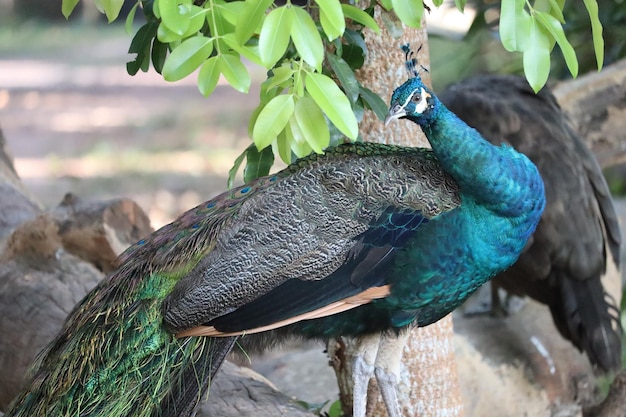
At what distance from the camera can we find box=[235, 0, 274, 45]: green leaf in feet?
5.15

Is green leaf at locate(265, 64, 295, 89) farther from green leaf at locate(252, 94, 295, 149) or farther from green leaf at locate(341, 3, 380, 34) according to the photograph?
green leaf at locate(341, 3, 380, 34)

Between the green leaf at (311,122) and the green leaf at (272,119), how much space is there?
0.15 feet

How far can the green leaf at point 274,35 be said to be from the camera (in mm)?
1548

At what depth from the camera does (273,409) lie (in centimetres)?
263

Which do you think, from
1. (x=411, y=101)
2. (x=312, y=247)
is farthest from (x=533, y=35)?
(x=312, y=247)

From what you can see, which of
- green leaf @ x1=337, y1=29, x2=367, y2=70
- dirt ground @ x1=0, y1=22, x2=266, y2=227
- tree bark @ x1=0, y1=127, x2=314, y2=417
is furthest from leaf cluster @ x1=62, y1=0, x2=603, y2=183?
dirt ground @ x1=0, y1=22, x2=266, y2=227

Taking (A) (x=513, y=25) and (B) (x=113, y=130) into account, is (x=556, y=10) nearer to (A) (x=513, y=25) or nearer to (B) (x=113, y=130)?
(A) (x=513, y=25)

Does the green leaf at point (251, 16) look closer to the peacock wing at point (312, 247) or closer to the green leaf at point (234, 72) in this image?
the green leaf at point (234, 72)

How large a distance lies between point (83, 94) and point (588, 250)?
8.45 meters

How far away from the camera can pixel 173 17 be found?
1.62 metres

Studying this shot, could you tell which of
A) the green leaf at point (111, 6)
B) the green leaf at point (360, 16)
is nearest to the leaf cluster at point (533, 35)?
the green leaf at point (360, 16)

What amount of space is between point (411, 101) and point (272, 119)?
50 centimetres

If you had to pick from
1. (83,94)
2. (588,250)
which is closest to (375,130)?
(588,250)

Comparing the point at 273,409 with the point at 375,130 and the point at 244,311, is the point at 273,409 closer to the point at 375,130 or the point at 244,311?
the point at 244,311
